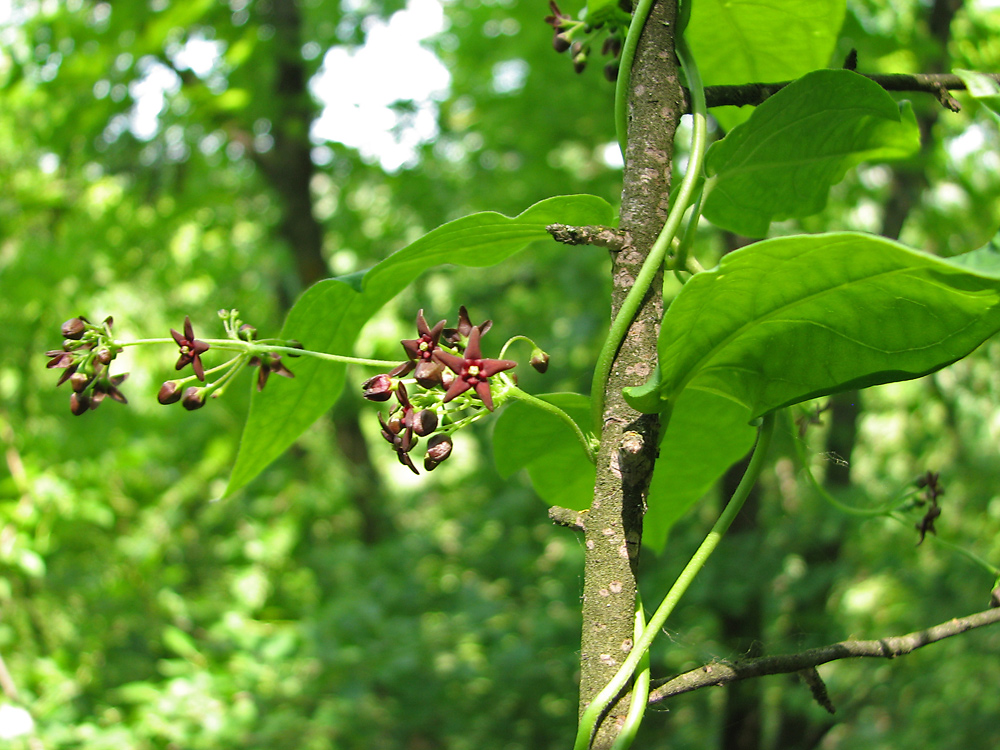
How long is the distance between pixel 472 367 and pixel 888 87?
392 millimetres

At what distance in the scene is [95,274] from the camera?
3281 mm

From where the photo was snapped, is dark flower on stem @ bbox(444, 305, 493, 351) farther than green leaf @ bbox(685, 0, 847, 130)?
No

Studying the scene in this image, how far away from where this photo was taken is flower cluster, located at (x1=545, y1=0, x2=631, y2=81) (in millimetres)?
598

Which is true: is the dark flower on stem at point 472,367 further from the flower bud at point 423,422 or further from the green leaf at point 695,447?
the green leaf at point 695,447

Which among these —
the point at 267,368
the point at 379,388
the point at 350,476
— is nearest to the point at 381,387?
the point at 379,388

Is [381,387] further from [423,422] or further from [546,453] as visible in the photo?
[546,453]

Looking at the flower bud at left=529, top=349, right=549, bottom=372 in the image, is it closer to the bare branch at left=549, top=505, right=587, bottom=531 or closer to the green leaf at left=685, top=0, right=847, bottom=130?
the bare branch at left=549, top=505, right=587, bottom=531

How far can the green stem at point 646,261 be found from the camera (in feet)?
1.53

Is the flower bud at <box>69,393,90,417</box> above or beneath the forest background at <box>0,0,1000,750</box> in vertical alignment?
above

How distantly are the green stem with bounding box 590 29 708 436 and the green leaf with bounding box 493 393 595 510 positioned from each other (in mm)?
110

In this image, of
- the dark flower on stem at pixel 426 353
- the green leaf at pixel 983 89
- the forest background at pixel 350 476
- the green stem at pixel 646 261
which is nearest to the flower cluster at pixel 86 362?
the dark flower on stem at pixel 426 353

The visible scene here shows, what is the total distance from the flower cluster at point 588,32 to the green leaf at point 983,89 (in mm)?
238

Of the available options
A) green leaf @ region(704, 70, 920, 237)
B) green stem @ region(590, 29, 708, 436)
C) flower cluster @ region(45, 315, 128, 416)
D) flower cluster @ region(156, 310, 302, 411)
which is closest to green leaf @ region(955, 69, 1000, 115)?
green leaf @ region(704, 70, 920, 237)

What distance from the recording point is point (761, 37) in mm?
683
